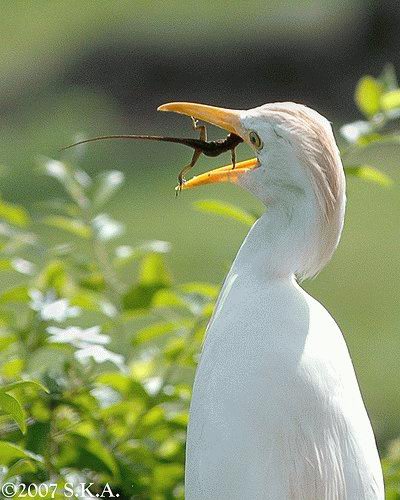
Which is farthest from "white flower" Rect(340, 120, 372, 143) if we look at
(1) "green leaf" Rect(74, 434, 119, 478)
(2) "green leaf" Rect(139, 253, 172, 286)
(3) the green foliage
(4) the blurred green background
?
(4) the blurred green background

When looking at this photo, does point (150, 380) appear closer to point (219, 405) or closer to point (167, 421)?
Result: point (167, 421)

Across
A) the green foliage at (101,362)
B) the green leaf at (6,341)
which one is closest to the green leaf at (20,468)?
the green foliage at (101,362)

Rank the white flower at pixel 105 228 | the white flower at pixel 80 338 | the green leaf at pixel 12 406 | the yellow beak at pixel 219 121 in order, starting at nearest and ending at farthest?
the green leaf at pixel 12 406 < the yellow beak at pixel 219 121 < the white flower at pixel 80 338 < the white flower at pixel 105 228

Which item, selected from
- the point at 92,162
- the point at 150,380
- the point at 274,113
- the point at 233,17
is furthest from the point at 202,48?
the point at 274,113

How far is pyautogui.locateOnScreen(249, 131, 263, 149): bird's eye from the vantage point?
4.88ft

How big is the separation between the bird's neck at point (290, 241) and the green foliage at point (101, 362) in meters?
0.24

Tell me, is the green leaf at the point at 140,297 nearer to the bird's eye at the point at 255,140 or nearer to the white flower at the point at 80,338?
the white flower at the point at 80,338

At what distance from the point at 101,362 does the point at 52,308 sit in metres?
0.09

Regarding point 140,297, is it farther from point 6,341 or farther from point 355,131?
point 355,131

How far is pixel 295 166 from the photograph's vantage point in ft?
4.79

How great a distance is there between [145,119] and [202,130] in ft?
15.3

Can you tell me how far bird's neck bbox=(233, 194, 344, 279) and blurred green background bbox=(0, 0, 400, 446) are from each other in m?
2.80

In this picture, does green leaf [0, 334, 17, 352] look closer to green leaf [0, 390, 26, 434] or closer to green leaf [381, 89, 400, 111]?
green leaf [0, 390, 26, 434]

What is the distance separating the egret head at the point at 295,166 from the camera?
145cm
